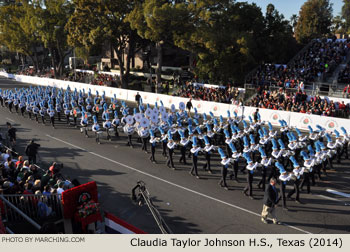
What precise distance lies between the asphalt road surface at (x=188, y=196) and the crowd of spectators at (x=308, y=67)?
1455cm

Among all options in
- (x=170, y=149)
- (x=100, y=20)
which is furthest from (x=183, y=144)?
(x=100, y=20)

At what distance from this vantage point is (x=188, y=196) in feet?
37.3

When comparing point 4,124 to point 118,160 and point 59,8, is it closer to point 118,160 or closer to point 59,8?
point 118,160

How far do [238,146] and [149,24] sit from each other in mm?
17615

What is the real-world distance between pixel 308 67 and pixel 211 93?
9.70m

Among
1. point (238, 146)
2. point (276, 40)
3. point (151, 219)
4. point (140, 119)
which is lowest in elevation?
point (151, 219)

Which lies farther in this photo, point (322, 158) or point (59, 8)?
point (59, 8)

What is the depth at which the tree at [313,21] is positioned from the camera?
3892cm

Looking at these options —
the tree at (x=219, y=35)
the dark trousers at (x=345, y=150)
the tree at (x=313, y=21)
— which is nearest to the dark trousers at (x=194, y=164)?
the dark trousers at (x=345, y=150)

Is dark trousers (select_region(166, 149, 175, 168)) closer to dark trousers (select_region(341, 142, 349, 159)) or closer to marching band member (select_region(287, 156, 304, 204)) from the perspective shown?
marching band member (select_region(287, 156, 304, 204))

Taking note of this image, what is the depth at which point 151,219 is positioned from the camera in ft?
32.3

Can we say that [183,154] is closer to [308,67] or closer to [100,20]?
[308,67]

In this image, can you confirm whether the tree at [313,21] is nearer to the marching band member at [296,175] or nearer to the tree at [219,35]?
the tree at [219,35]

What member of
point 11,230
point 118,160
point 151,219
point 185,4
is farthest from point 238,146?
point 185,4
